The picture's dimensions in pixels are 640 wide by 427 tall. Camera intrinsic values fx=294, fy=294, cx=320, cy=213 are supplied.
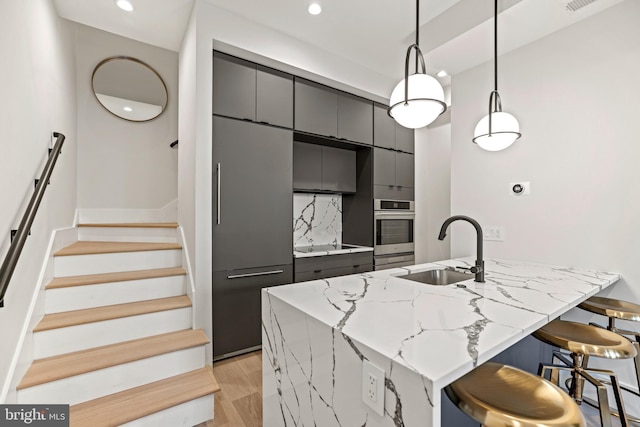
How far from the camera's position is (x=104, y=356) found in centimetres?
180

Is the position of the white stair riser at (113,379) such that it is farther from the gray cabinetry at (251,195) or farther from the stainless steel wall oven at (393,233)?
the stainless steel wall oven at (393,233)

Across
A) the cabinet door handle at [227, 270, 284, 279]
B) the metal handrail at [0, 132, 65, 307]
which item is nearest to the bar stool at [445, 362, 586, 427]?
the metal handrail at [0, 132, 65, 307]

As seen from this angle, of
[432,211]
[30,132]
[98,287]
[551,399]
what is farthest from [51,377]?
[432,211]

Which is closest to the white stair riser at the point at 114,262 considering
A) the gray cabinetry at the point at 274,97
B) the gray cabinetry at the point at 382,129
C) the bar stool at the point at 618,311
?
the gray cabinetry at the point at 274,97

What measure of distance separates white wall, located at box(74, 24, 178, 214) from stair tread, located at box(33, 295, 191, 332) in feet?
5.81

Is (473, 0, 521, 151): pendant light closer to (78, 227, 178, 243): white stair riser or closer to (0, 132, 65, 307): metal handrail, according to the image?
(0, 132, 65, 307): metal handrail

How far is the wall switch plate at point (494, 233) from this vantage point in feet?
8.55

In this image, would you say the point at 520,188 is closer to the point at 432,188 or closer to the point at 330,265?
the point at 432,188

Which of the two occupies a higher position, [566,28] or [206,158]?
[566,28]

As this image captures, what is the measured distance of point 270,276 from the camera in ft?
8.77

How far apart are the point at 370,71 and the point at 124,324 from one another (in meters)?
3.35

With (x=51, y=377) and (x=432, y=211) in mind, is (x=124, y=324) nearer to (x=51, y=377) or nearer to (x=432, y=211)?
(x=51, y=377)

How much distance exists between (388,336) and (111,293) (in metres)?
2.17

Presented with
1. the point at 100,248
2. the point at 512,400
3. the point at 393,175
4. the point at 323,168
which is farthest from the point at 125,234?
the point at 512,400
